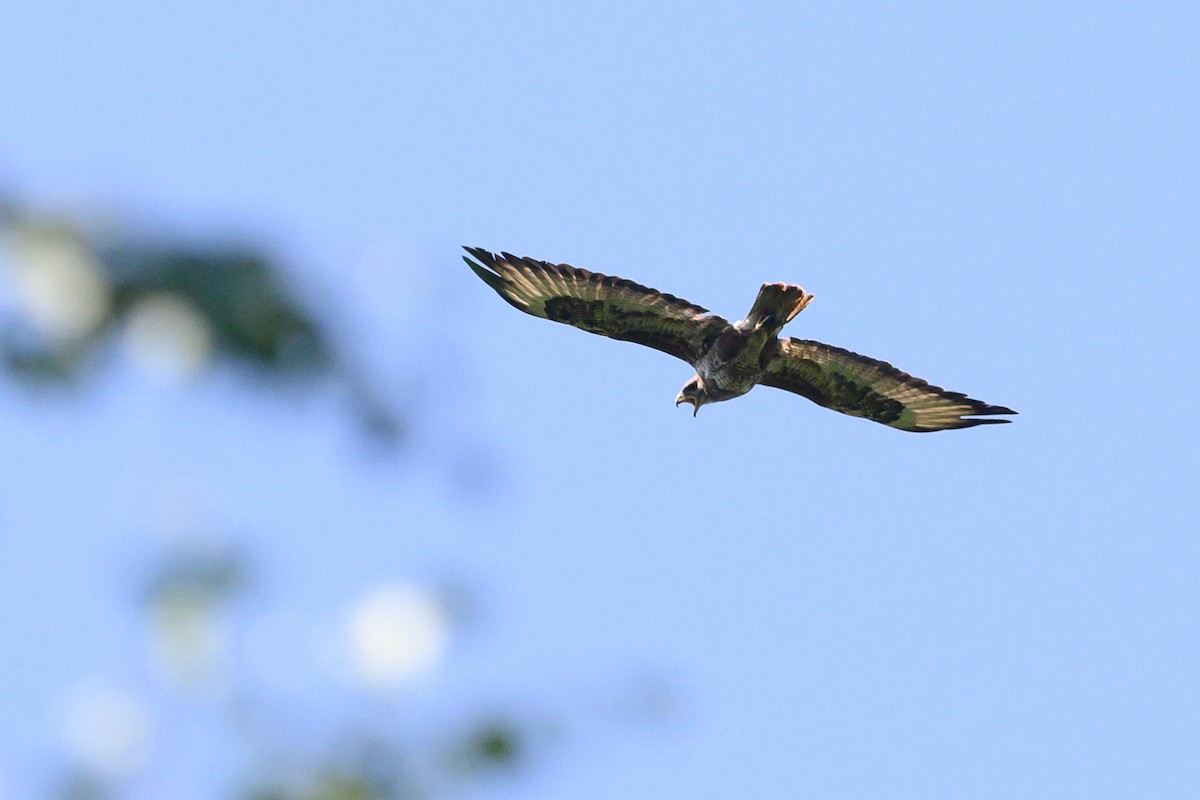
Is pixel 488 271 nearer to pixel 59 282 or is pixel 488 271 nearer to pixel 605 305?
pixel 605 305

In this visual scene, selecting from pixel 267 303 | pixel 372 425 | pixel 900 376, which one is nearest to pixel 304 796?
pixel 372 425

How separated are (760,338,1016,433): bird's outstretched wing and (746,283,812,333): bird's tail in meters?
0.56

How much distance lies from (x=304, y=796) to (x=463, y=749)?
0.95 feet

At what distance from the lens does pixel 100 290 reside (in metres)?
2.59

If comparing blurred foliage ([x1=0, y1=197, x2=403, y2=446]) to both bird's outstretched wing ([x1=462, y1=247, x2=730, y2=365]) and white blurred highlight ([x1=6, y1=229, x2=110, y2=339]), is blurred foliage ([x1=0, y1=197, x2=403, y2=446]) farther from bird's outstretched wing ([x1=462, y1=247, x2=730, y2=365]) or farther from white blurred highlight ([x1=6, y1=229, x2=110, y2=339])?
bird's outstretched wing ([x1=462, y1=247, x2=730, y2=365])

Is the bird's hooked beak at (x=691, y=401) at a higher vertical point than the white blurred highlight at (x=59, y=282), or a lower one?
higher

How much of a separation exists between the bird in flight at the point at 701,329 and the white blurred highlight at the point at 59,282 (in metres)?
10.2

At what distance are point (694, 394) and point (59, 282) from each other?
11010 millimetres

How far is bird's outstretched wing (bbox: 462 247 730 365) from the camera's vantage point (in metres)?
12.9

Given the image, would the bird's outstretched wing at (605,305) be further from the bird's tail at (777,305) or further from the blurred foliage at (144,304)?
the blurred foliage at (144,304)

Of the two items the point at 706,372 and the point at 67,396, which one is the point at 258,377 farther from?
the point at 706,372

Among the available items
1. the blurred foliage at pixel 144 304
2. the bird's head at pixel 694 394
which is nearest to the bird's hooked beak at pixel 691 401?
the bird's head at pixel 694 394

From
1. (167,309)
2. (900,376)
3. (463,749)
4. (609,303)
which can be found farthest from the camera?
(900,376)

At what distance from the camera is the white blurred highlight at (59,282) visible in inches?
99.1
